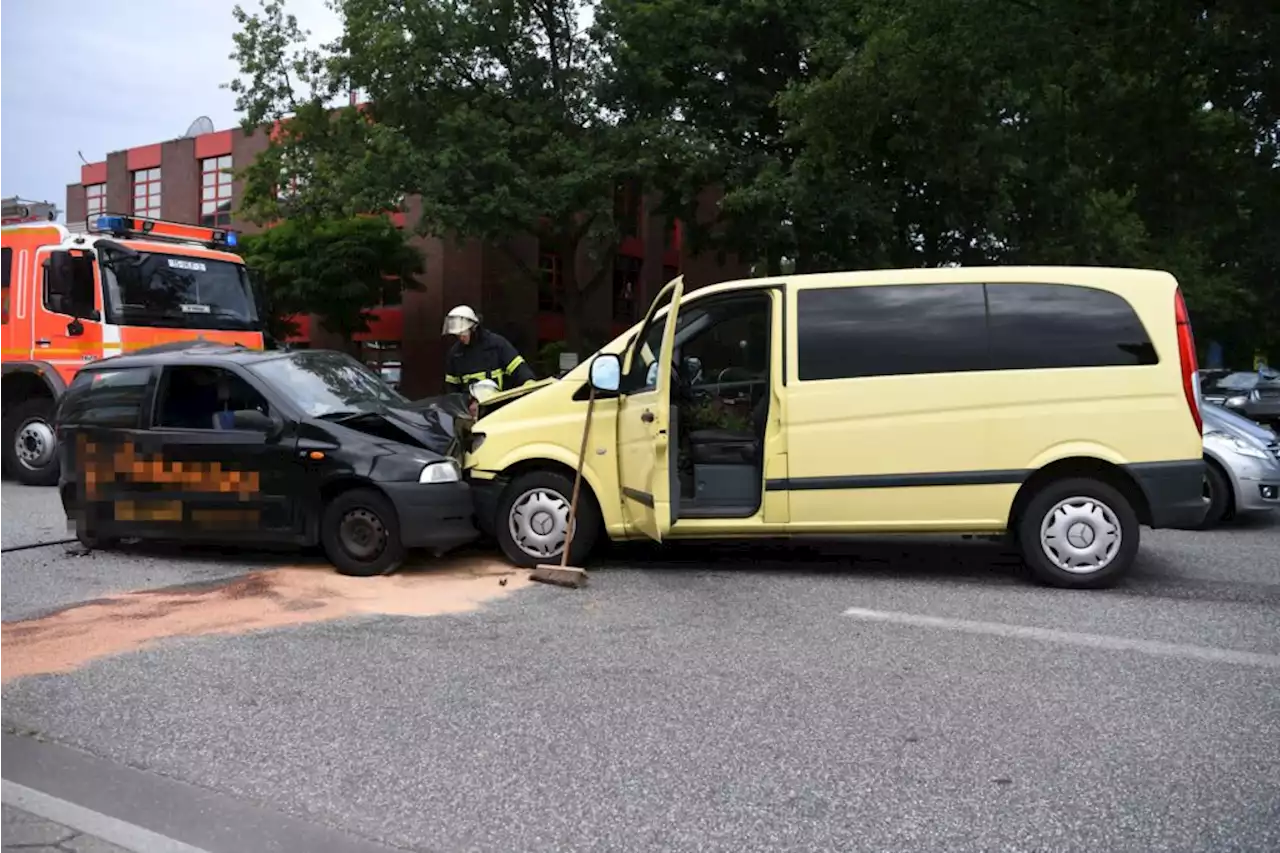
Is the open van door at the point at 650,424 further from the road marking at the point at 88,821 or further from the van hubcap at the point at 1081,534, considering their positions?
the road marking at the point at 88,821

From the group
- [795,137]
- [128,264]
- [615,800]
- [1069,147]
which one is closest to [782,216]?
[795,137]

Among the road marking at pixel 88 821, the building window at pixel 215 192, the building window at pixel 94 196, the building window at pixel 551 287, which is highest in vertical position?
the building window at pixel 94 196

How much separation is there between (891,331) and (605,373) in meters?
1.82

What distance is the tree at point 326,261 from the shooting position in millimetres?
26016

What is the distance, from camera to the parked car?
2088 cm

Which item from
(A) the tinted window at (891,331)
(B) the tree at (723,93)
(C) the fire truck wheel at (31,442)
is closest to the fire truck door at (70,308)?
(C) the fire truck wheel at (31,442)

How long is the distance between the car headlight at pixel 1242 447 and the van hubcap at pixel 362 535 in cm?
709

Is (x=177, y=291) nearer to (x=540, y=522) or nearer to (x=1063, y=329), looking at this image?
(x=540, y=522)

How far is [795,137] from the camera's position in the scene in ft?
56.2

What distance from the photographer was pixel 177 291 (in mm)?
11984

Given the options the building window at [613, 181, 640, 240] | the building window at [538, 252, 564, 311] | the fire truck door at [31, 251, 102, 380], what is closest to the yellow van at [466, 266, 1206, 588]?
the fire truck door at [31, 251, 102, 380]

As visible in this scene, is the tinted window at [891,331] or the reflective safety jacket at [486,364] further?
the reflective safety jacket at [486,364]

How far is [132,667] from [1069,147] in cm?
1477

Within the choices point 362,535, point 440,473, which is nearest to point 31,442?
point 362,535
